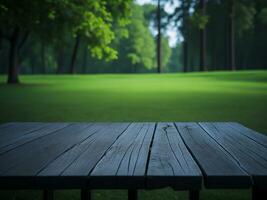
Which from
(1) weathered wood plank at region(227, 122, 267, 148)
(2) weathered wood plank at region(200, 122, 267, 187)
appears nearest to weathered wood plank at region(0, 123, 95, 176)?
(2) weathered wood plank at region(200, 122, 267, 187)

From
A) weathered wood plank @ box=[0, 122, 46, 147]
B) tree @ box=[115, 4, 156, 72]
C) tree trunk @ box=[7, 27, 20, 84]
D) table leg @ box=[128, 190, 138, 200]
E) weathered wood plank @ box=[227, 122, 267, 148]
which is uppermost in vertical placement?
tree @ box=[115, 4, 156, 72]

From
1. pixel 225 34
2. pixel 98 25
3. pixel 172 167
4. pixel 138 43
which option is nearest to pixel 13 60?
pixel 98 25

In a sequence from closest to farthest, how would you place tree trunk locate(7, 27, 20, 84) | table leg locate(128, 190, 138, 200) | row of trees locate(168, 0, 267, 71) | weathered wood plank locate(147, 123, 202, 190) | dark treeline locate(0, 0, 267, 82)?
weathered wood plank locate(147, 123, 202, 190), table leg locate(128, 190, 138, 200), tree trunk locate(7, 27, 20, 84), dark treeline locate(0, 0, 267, 82), row of trees locate(168, 0, 267, 71)

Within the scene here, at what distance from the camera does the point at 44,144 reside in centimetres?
318

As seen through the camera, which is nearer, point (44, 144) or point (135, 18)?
point (44, 144)

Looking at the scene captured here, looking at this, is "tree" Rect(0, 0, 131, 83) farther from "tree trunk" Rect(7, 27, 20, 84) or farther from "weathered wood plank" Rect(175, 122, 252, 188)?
"tree trunk" Rect(7, 27, 20, 84)

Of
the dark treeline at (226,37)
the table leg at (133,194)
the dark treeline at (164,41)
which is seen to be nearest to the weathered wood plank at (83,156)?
the table leg at (133,194)

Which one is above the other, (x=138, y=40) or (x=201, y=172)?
(x=138, y=40)

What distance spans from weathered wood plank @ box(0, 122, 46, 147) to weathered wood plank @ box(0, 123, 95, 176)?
0.27 meters

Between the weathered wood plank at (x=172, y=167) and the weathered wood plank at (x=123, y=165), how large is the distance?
5cm

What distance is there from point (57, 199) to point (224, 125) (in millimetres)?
2042

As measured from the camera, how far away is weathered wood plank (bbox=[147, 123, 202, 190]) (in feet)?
6.84

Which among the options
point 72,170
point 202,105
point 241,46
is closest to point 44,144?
point 72,170

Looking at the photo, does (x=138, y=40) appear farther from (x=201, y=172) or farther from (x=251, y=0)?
(x=201, y=172)
